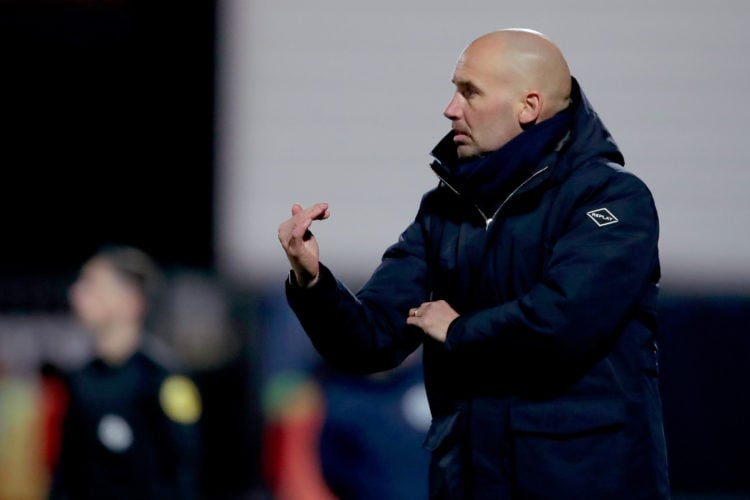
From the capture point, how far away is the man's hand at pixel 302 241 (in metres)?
3.26

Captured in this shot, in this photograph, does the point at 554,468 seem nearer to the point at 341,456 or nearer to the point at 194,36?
the point at 341,456

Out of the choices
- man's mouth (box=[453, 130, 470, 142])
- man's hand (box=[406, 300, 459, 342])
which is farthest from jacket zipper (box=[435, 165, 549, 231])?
man's hand (box=[406, 300, 459, 342])

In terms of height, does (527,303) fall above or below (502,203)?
below

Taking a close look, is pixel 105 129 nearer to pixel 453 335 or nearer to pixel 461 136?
pixel 461 136

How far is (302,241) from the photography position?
328 centimetres

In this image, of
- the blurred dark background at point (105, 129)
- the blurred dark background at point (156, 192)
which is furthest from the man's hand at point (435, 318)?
the blurred dark background at point (105, 129)

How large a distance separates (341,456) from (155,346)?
5.23 feet

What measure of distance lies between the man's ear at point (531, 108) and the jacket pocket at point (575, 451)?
66 cm

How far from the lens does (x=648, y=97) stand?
30.7 feet

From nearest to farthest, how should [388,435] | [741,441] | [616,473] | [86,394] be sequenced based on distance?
[616,473], [86,394], [388,435], [741,441]

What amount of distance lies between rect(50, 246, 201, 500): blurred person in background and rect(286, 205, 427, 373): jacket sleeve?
10.2 feet

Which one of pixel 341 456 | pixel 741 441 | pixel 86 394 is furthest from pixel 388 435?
pixel 741 441

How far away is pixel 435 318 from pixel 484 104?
1.68 feet

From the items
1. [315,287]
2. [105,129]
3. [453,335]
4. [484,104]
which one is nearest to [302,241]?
[315,287]
